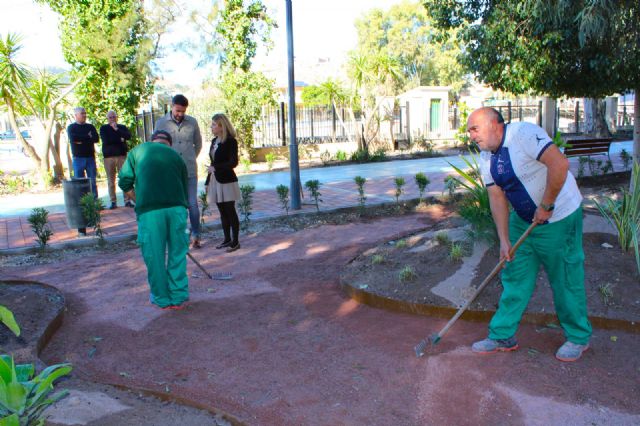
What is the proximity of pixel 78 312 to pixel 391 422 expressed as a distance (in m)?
3.31

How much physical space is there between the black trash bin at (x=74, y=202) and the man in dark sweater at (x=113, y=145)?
1.73m

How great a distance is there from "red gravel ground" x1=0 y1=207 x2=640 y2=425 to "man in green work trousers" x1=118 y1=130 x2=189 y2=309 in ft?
0.84

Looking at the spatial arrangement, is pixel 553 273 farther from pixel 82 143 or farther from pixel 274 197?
pixel 82 143

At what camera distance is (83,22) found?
15.1 m

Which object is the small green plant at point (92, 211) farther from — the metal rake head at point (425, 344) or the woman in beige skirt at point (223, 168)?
the metal rake head at point (425, 344)

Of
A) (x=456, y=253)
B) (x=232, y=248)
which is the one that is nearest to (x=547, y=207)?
(x=456, y=253)

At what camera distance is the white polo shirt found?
12.2 feet

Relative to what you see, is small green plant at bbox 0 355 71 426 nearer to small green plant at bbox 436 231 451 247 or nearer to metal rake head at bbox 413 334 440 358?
metal rake head at bbox 413 334 440 358

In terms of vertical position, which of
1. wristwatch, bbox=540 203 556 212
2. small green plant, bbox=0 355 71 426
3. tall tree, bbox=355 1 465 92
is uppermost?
tall tree, bbox=355 1 465 92

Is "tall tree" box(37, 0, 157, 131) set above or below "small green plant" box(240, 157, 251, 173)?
above

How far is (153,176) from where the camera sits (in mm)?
5254

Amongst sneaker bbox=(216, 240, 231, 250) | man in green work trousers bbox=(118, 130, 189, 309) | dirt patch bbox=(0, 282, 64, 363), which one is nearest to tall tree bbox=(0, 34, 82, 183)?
sneaker bbox=(216, 240, 231, 250)

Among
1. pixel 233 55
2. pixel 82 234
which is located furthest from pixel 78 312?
pixel 233 55

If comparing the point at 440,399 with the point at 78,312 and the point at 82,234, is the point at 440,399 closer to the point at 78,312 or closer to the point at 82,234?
the point at 78,312
